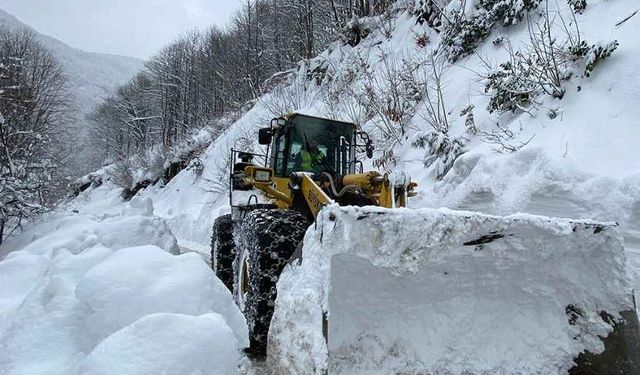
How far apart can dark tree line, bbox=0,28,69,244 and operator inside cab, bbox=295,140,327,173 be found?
8.60m

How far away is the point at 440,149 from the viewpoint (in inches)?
294

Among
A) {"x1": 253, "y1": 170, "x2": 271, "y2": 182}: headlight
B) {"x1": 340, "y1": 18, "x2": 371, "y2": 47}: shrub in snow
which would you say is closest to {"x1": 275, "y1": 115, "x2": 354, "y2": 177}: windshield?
{"x1": 253, "y1": 170, "x2": 271, "y2": 182}: headlight

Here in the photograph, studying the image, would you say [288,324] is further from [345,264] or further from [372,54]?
[372,54]

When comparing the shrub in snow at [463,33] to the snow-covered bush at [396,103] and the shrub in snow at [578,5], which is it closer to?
the snow-covered bush at [396,103]

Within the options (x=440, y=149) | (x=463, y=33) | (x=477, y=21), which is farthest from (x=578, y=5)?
(x=440, y=149)

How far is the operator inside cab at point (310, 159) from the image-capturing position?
209 inches

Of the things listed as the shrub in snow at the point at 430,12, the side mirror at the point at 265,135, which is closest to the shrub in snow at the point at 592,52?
the side mirror at the point at 265,135

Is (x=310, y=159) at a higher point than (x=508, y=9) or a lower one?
lower

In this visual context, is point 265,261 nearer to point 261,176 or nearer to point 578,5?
point 261,176

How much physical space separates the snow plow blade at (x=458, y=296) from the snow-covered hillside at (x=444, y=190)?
0.71 m

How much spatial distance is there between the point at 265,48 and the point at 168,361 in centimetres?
2585

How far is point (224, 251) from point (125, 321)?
2753mm

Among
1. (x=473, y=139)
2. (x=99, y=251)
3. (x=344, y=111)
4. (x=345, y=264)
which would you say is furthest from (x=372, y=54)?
(x=345, y=264)

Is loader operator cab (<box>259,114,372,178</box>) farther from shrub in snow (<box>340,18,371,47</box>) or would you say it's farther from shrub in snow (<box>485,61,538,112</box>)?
shrub in snow (<box>340,18,371,47</box>)
